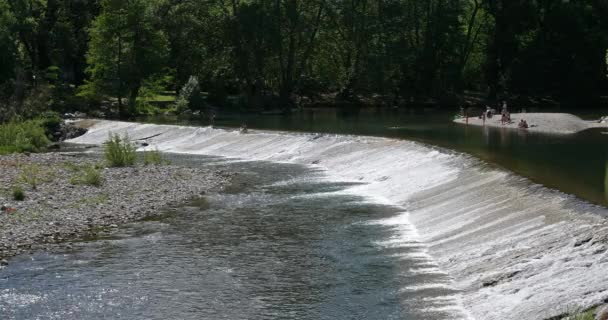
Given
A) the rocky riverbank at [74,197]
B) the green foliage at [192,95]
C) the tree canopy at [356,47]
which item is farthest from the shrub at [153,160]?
the tree canopy at [356,47]

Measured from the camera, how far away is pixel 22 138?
47688 millimetres

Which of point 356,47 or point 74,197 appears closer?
point 74,197

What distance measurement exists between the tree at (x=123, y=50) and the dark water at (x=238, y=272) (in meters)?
48.0

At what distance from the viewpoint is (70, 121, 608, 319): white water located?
14.9 metres

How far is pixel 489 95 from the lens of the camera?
86812 millimetres

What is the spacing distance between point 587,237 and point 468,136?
103 ft

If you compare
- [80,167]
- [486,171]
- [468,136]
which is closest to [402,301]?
[486,171]

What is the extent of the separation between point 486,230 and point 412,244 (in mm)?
2232

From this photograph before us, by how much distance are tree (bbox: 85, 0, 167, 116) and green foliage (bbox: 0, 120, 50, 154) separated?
21.0 metres

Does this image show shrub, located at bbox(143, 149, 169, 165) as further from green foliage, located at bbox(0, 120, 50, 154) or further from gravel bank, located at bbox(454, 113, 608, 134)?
gravel bank, located at bbox(454, 113, 608, 134)

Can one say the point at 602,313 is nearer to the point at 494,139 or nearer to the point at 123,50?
the point at 494,139

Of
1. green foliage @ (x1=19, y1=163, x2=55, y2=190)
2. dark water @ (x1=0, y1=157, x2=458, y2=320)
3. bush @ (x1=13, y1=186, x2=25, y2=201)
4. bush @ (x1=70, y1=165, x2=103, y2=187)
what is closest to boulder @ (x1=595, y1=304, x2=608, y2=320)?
dark water @ (x1=0, y1=157, x2=458, y2=320)

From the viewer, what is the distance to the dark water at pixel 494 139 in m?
27.5

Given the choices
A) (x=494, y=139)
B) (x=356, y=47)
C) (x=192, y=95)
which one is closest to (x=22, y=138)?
(x=494, y=139)
